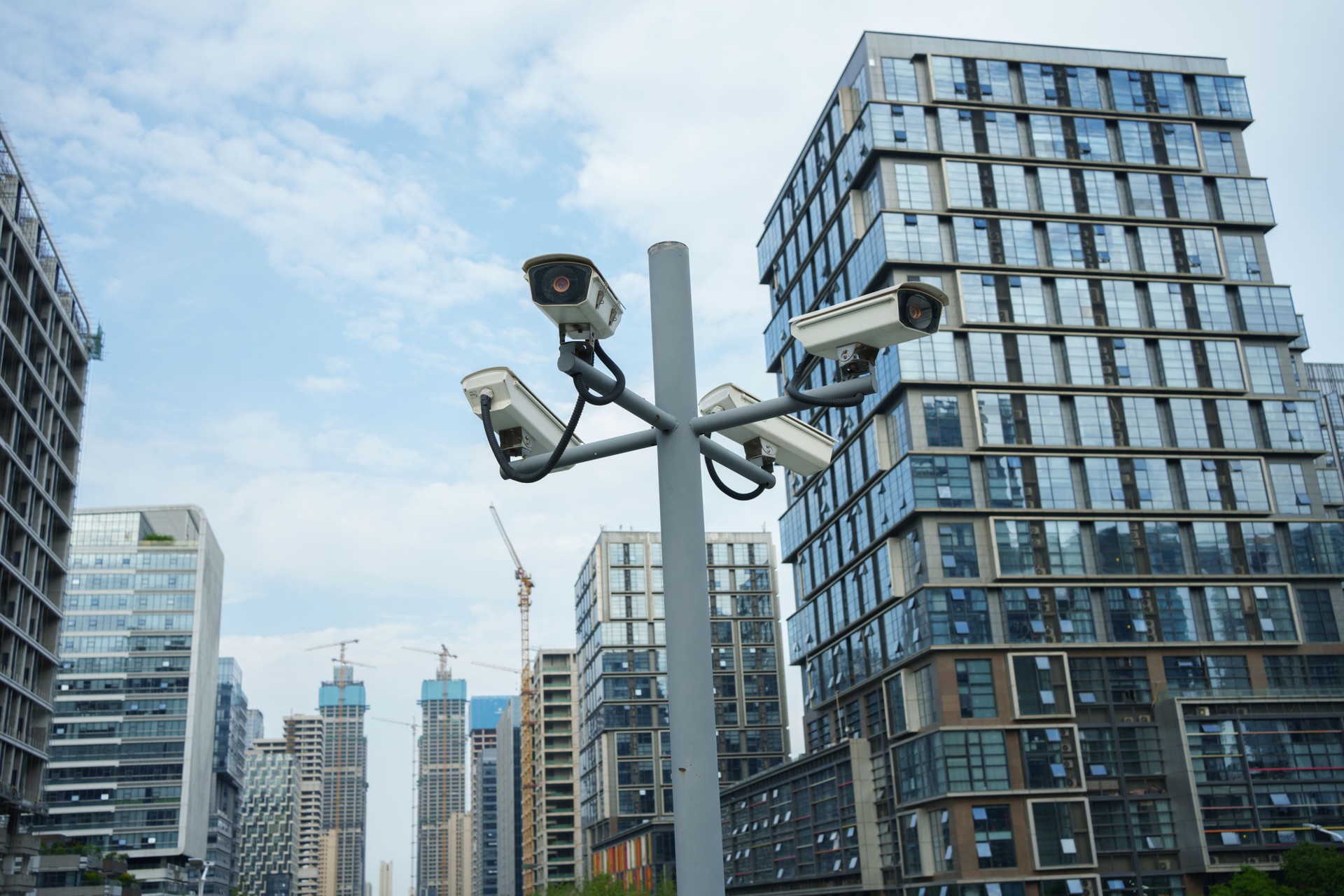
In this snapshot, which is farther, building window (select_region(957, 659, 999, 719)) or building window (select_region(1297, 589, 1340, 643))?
building window (select_region(1297, 589, 1340, 643))

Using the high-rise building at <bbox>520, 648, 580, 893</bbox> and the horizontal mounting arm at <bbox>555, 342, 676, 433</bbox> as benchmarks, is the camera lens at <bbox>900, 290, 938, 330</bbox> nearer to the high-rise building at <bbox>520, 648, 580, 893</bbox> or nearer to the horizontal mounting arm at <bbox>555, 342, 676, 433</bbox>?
the horizontal mounting arm at <bbox>555, 342, 676, 433</bbox>

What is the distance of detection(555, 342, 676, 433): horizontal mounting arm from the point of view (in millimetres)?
5082

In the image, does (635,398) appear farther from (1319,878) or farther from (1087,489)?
(1087,489)

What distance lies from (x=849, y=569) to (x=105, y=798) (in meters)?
84.4

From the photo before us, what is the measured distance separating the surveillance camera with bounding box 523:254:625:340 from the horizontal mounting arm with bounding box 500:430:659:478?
74 centimetres

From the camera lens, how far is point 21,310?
6069 cm

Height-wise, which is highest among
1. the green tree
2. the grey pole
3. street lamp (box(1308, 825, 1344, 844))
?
the grey pole

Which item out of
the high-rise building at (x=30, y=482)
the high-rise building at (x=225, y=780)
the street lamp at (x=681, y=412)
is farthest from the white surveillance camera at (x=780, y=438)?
the high-rise building at (x=225, y=780)

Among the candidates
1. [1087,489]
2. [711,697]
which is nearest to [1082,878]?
[1087,489]

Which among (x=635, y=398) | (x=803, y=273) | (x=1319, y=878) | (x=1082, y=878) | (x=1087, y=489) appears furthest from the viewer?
(x=803, y=273)

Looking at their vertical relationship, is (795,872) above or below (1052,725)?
below

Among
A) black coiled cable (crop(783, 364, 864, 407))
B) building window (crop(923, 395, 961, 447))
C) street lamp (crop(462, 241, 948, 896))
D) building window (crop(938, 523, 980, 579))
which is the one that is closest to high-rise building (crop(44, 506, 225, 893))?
building window (crop(938, 523, 980, 579))

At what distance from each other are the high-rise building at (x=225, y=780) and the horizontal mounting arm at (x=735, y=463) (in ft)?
527

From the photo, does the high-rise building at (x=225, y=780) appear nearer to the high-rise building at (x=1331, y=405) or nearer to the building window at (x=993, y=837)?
the building window at (x=993, y=837)
